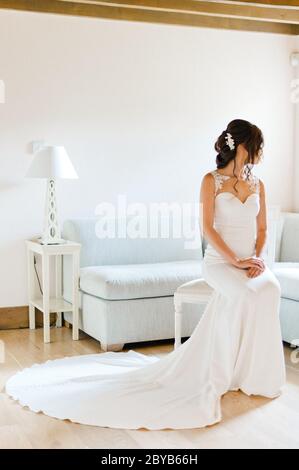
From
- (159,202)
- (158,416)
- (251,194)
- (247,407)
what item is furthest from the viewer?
(159,202)

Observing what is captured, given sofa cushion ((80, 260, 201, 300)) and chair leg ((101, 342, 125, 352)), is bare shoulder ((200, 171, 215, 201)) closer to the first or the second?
sofa cushion ((80, 260, 201, 300))

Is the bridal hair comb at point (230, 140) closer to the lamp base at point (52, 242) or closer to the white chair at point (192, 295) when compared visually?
the white chair at point (192, 295)

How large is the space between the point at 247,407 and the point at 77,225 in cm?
218

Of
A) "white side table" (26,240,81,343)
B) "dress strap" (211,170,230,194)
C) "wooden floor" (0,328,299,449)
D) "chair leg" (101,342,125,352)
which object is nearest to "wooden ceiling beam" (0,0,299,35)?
"dress strap" (211,170,230,194)

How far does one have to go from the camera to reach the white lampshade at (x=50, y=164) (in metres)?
5.00

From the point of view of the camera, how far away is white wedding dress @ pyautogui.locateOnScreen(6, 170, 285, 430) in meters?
3.48

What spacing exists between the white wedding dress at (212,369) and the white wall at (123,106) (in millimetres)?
1651

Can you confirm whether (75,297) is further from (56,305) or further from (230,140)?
(230,140)

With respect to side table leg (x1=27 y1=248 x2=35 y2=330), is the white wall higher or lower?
higher

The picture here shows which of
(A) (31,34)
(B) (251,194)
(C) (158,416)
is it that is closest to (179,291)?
(B) (251,194)

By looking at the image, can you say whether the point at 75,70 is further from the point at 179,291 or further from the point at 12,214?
the point at 179,291

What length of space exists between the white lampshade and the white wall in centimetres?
29

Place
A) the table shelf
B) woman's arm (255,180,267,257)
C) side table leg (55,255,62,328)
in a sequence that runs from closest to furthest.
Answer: woman's arm (255,180,267,257)
the table shelf
side table leg (55,255,62,328)

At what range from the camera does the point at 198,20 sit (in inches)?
227
